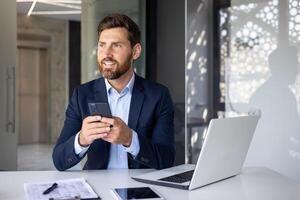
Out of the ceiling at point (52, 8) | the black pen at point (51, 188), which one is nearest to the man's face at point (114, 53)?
the black pen at point (51, 188)

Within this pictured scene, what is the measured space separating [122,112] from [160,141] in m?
0.22

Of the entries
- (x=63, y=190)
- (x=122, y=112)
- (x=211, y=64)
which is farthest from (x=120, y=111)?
(x=211, y=64)

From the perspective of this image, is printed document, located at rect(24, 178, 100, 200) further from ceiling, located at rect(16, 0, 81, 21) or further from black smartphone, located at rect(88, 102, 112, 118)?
ceiling, located at rect(16, 0, 81, 21)

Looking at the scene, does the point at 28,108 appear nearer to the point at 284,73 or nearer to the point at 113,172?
the point at 284,73

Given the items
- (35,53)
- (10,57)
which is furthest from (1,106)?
(35,53)

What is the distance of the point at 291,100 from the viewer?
11.2 feet

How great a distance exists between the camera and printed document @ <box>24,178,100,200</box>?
1.23m

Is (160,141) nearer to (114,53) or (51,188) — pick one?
(114,53)

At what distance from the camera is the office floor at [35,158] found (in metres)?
A: 5.74

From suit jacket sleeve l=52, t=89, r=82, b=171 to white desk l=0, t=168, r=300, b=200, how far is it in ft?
0.14

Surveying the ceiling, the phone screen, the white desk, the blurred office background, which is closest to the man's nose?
the white desk

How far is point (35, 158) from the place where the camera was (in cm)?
657

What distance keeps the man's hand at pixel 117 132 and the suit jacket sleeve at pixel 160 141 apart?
110mm

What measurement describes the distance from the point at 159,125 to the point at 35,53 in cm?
694
